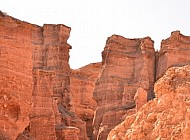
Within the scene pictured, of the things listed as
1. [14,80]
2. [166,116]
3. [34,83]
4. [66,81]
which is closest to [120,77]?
[66,81]

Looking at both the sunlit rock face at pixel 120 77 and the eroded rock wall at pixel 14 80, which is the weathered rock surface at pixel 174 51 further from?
the eroded rock wall at pixel 14 80

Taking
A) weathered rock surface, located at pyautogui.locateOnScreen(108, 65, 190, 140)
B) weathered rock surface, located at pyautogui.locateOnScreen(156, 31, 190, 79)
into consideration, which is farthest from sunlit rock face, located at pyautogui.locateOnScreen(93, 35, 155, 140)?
weathered rock surface, located at pyautogui.locateOnScreen(108, 65, 190, 140)

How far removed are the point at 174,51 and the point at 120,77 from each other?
4.89 meters

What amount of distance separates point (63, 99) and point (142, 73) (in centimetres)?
727

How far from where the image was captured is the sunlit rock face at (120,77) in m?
43.2

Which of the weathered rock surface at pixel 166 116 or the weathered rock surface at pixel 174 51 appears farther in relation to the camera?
the weathered rock surface at pixel 174 51

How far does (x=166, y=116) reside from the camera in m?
13.6

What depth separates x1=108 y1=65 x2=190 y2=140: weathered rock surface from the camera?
13.3 metres

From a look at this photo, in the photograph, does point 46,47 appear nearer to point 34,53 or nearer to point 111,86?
point 34,53

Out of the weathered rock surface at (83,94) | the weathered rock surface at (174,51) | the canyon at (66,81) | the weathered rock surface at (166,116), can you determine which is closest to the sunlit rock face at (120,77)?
the canyon at (66,81)

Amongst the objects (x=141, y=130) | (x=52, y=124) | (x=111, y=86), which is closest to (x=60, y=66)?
(x=111, y=86)

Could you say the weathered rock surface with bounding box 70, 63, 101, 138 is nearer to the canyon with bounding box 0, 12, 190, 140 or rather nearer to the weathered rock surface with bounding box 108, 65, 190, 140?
the canyon with bounding box 0, 12, 190, 140

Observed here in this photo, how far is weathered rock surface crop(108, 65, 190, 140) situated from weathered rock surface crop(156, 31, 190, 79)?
1068 inches

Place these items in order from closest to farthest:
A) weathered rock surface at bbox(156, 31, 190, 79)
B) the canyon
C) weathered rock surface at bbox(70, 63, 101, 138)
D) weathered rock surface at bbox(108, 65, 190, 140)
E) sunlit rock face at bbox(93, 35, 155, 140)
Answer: weathered rock surface at bbox(108, 65, 190, 140) → the canyon → weathered rock surface at bbox(156, 31, 190, 79) → sunlit rock face at bbox(93, 35, 155, 140) → weathered rock surface at bbox(70, 63, 101, 138)
